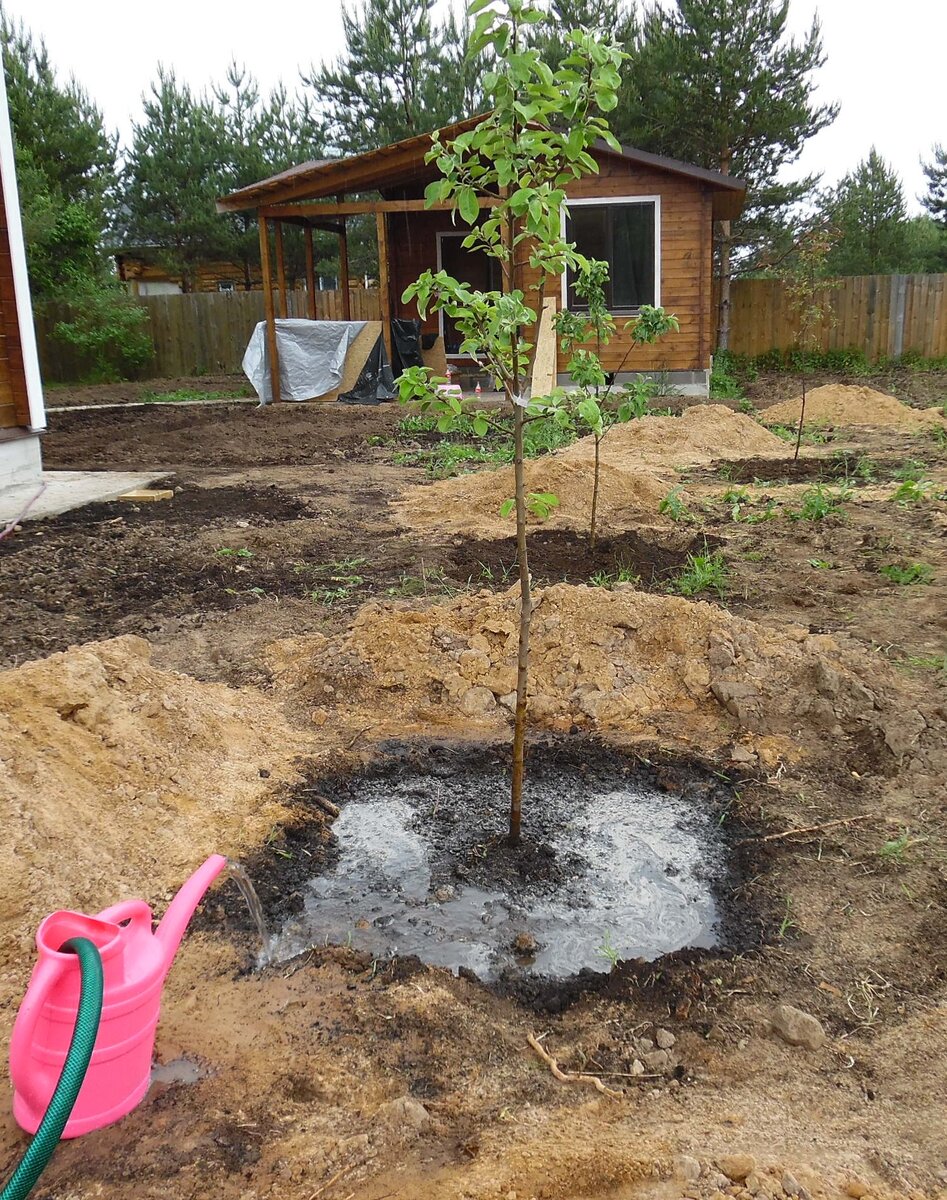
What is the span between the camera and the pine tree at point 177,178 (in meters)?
27.2

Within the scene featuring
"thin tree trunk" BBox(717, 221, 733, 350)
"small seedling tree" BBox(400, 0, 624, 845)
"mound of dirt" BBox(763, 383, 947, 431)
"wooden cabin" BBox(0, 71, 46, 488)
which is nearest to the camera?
"small seedling tree" BBox(400, 0, 624, 845)

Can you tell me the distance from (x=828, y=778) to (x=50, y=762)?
3.02 meters

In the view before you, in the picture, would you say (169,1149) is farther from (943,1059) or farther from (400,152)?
(400,152)

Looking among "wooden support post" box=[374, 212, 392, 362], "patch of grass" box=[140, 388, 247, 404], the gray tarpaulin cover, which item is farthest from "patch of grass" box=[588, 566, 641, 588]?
"patch of grass" box=[140, 388, 247, 404]

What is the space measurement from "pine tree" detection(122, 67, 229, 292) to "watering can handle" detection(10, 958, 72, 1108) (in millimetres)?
28218

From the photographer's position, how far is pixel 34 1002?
1.99m

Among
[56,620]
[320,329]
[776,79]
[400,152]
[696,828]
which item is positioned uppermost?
[776,79]

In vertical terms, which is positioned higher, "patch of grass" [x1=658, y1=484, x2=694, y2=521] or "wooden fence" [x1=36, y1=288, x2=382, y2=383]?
"wooden fence" [x1=36, y1=288, x2=382, y2=383]

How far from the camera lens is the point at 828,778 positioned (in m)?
3.93

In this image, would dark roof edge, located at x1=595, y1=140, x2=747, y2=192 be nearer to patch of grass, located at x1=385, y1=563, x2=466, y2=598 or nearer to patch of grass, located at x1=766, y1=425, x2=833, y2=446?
patch of grass, located at x1=766, y1=425, x2=833, y2=446

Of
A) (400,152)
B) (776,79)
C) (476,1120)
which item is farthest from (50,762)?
(776,79)

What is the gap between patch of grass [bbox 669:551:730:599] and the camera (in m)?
6.13

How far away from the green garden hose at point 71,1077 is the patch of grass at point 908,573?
553cm

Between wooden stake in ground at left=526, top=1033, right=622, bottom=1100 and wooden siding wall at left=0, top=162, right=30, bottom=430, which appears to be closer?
wooden stake in ground at left=526, top=1033, right=622, bottom=1100
